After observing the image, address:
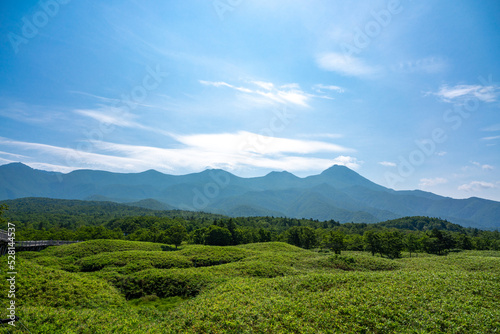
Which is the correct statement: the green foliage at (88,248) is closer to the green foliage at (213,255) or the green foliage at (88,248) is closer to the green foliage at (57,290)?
the green foliage at (213,255)

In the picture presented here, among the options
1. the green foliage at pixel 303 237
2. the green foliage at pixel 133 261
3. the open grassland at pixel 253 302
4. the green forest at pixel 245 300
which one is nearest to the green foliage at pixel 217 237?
the green foliage at pixel 303 237

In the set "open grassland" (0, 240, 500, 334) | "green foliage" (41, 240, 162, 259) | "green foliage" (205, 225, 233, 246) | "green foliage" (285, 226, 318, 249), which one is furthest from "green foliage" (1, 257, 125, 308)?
"green foliage" (285, 226, 318, 249)

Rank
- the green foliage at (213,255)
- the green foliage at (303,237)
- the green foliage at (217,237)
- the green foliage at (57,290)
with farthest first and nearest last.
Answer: the green foliage at (303,237) < the green foliage at (217,237) < the green foliage at (213,255) < the green foliage at (57,290)

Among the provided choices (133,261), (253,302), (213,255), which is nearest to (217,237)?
(213,255)

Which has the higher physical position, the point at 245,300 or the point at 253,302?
the point at 253,302

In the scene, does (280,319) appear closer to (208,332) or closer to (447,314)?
(208,332)

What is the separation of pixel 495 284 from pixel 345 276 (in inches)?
484

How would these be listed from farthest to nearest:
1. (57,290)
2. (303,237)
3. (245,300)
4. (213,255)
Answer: (303,237), (213,255), (57,290), (245,300)

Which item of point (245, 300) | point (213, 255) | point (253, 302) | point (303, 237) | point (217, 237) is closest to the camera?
point (253, 302)

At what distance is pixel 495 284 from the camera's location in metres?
20.9

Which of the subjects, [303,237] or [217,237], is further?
[303,237]

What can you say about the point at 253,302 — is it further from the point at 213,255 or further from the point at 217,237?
the point at 217,237

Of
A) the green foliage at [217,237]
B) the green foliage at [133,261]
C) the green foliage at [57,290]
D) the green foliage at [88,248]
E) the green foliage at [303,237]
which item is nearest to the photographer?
the green foliage at [57,290]

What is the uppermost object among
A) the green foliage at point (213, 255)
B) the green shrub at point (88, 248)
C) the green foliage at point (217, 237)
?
the green foliage at point (213, 255)
